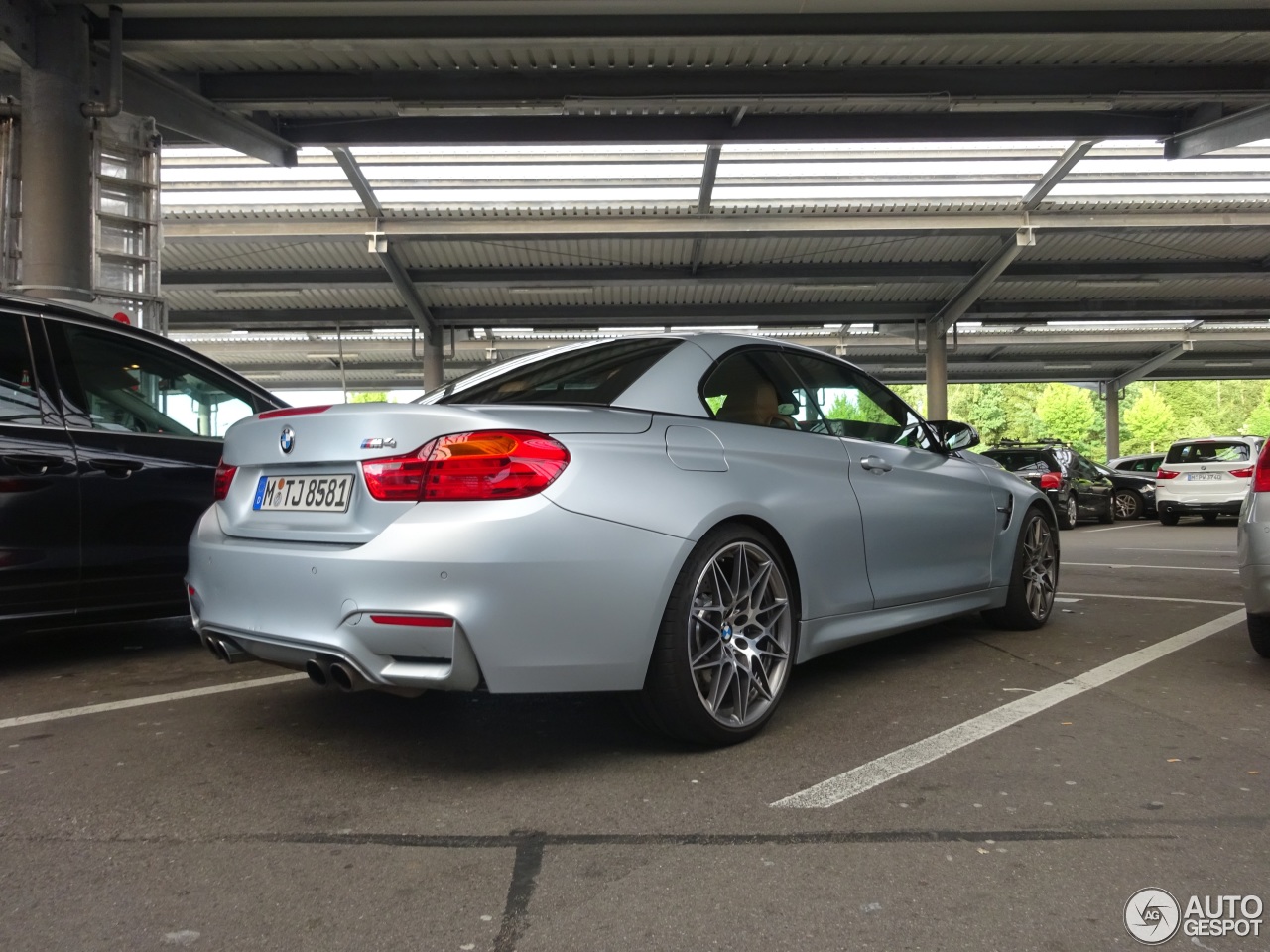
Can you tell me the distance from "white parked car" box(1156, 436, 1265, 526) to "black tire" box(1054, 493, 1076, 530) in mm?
1768

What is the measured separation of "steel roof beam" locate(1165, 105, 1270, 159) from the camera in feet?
37.8

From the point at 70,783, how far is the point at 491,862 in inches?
58.2

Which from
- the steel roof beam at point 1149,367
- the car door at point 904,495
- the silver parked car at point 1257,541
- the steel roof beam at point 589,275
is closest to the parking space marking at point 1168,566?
the silver parked car at point 1257,541

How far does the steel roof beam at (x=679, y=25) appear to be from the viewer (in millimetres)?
9539

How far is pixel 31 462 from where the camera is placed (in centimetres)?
Result: 435

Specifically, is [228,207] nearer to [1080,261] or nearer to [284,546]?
[284,546]

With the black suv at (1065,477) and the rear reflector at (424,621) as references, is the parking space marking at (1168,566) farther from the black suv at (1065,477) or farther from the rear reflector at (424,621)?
the rear reflector at (424,621)

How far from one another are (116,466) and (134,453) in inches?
4.5

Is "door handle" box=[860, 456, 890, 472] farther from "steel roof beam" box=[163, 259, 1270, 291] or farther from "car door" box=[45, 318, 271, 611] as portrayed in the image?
"steel roof beam" box=[163, 259, 1270, 291]

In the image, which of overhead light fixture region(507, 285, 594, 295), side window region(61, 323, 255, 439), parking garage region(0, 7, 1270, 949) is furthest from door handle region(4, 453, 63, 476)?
overhead light fixture region(507, 285, 594, 295)

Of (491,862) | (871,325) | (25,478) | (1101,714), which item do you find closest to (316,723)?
(491,862)

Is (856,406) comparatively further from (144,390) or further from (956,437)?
(144,390)

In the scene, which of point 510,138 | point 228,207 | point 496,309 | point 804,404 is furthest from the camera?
point 496,309

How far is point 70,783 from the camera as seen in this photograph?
3055mm
